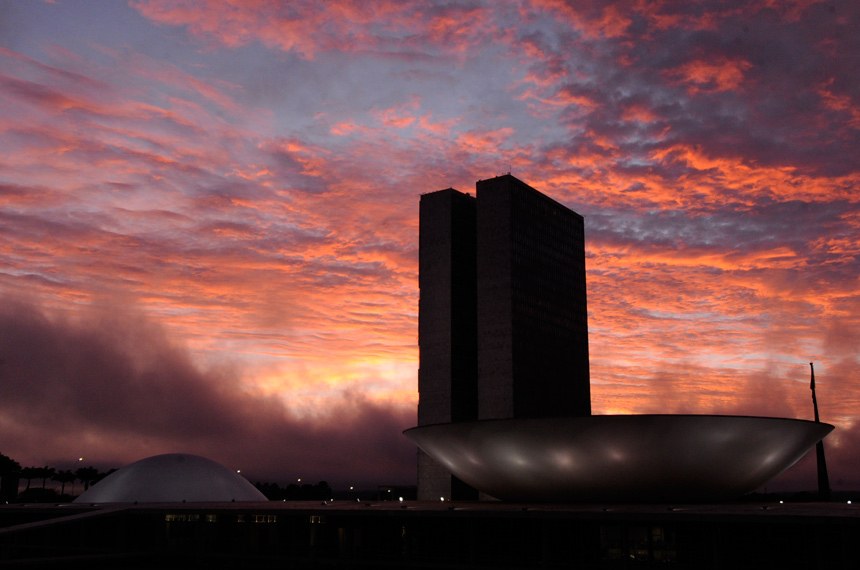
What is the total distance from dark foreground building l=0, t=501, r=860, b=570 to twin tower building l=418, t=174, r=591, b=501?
275ft

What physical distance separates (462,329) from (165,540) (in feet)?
309

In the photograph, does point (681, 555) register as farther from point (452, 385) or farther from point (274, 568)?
point (452, 385)

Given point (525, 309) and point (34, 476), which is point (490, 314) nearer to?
point (525, 309)

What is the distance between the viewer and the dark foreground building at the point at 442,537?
4181 centimetres

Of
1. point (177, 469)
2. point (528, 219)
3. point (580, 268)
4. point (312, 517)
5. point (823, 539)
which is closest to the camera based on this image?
point (823, 539)

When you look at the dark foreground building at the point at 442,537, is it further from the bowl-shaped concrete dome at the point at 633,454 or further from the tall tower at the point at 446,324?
the tall tower at the point at 446,324

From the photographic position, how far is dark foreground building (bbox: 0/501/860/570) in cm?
4181

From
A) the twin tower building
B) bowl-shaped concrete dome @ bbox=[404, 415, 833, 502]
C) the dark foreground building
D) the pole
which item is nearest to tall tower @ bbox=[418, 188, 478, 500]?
the twin tower building

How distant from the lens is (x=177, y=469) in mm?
85562

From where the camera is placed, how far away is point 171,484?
82625 millimetres

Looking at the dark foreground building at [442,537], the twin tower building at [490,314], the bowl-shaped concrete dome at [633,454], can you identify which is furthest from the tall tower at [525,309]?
the dark foreground building at [442,537]

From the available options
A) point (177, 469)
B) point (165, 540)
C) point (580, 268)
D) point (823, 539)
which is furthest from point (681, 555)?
point (580, 268)

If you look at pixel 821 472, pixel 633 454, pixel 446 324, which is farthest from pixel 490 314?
pixel 633 454

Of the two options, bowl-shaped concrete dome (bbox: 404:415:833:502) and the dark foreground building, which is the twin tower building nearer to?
the dark foreground building
